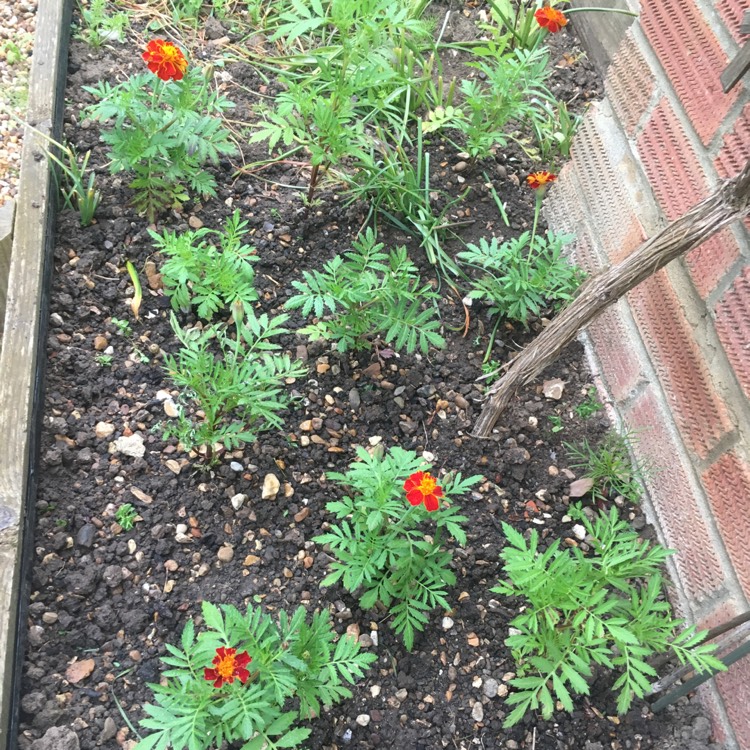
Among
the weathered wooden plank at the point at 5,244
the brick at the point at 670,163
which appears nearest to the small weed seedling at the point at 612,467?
the brick at the point at 670,163

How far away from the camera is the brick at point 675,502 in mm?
1892

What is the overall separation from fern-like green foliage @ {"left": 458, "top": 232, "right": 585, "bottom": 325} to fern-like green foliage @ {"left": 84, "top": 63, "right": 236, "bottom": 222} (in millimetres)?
914

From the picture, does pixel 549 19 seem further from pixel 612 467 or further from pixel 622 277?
pixel 612 467

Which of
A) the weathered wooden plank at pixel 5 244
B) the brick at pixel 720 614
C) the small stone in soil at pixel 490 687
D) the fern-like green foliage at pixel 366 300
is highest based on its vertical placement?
the weathered wooden plank at pixel 5 244

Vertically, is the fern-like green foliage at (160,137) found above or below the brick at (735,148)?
above

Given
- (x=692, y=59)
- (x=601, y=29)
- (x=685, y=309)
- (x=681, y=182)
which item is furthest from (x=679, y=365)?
(x=601, y=29)

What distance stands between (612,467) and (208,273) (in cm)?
133

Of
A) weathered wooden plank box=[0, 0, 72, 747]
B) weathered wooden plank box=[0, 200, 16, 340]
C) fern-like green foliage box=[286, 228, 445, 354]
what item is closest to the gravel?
weathered wooden plank box=[0, 0, 72, 747]

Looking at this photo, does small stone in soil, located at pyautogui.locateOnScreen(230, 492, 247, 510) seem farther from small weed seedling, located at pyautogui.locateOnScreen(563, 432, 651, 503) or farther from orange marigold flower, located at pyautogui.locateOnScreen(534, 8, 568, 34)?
orange marigold flower, located at pyautogui.locateOnScreen(534, 8, 568, 34)

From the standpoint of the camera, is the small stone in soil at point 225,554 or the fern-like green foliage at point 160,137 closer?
the small stone in soil at point 225,554

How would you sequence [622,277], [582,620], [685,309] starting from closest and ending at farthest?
[582,620], [622,277], [685,309]

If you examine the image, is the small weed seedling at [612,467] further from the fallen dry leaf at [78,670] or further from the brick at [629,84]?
the fallen dry leaf at [78,670]

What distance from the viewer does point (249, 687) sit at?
4.81 ft

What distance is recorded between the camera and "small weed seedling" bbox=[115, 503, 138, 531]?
187 centimetres
